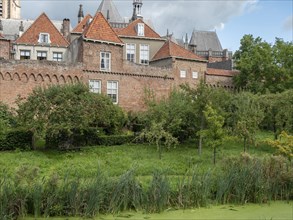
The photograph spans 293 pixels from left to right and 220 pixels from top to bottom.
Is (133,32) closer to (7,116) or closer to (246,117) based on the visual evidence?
(7,116)

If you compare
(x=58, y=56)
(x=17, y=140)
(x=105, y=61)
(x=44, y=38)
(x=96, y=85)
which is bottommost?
(x=17, y=140)

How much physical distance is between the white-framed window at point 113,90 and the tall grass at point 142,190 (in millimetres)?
19272

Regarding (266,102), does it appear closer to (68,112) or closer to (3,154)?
(68,112)

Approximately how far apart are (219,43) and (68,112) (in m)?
44.3

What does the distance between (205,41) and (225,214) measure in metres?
52.5

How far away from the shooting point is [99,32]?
109ft

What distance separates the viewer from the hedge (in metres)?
22.7

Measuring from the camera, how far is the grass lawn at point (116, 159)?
19.4m

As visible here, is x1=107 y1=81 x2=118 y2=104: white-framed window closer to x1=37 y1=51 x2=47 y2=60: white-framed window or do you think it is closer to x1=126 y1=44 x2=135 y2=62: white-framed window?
x1=37 y1=51 x2=47 y2=60: white-framed window

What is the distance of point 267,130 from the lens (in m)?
31.7

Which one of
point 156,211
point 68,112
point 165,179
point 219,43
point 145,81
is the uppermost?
point 219,43

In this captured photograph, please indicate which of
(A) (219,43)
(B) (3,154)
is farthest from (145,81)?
(A) (219,43)

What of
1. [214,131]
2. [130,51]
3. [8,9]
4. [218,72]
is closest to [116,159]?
[214,131]

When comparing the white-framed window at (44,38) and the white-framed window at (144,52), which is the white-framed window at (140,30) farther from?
the white-framed window at (44,38)
